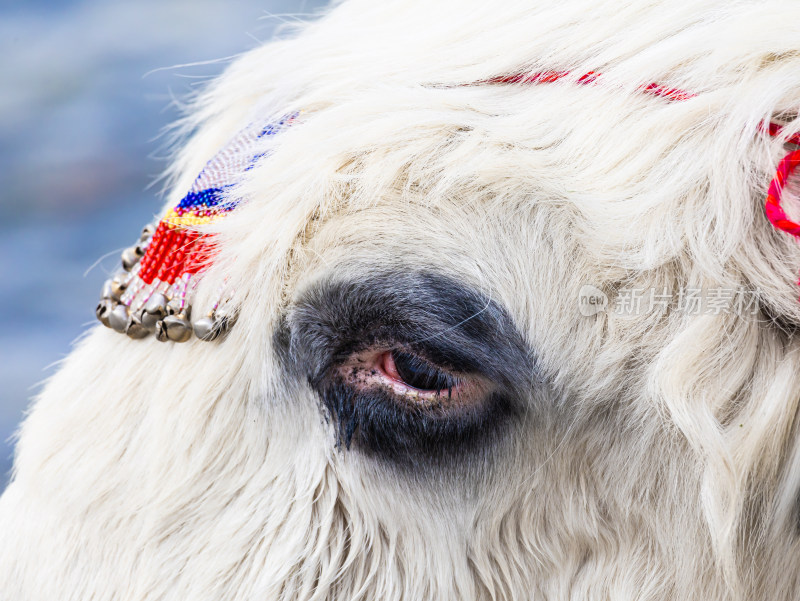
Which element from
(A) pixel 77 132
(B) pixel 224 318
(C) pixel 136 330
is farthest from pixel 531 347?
(A) pixel 77 132

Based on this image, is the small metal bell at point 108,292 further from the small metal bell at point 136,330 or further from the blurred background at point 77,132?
the blurred background at point 77,132

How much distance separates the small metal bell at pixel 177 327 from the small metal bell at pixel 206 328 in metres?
0.02

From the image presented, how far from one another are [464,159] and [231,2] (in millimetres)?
4868

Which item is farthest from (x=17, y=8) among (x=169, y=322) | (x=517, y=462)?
(x=517, y=462)

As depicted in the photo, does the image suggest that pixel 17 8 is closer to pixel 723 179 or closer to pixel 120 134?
pixel 120 134

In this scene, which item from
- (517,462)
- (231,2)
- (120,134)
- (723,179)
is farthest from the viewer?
(231,2)

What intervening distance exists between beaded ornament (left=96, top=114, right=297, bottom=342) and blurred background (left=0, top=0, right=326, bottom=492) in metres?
2.93

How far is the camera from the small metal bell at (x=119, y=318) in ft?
3.80

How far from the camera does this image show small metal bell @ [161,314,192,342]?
110cm

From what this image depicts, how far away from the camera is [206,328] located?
3.52 feet

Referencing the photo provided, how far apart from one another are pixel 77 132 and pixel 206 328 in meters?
3.84

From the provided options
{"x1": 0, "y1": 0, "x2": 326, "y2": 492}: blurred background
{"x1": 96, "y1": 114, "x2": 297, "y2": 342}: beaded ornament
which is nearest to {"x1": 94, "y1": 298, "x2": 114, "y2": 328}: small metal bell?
{"x1": 96, "y1": 114, "x2": 297, "y2": 342}: beaded ornament

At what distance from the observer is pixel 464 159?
0.97m

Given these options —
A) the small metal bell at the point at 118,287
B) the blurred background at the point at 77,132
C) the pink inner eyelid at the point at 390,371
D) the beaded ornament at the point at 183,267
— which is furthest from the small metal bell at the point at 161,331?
the blurred background at the point at 77,132
